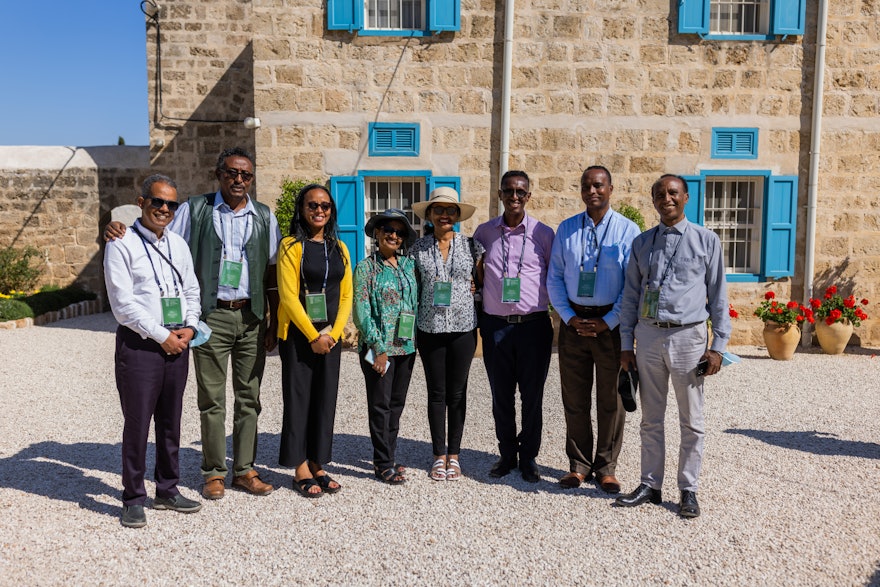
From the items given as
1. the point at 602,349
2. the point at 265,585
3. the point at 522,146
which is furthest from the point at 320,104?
the point at 265,585

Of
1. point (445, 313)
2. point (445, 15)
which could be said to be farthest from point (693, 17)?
point (445, 313)

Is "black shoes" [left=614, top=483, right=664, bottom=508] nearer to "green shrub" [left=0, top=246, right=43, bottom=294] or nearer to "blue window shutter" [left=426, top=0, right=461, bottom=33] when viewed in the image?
"blue window shutter" [left=426, top=0, right=461, bottom=33]

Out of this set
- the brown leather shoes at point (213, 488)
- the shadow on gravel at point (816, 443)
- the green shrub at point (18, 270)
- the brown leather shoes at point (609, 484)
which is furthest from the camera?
the green shrub at point (18, 270)

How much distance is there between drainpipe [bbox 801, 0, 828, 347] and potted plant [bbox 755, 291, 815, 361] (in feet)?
2.34

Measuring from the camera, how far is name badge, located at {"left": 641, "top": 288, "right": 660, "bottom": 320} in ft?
12.1

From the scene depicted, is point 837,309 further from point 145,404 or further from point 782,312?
point 145,404

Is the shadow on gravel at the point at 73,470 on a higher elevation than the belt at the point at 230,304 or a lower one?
lower

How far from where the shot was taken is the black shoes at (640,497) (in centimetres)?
386

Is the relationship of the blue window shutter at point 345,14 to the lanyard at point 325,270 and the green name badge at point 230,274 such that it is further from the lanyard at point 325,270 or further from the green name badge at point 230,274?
the green name badge at point 230,274

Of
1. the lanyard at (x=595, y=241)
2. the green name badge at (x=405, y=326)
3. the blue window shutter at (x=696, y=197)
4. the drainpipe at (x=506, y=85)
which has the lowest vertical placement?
the green name badge at (x=405, y=326)

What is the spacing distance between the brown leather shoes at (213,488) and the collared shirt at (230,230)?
1064 mm

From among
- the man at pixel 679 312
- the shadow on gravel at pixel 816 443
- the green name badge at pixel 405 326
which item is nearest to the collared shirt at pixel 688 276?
the man at pixel 679 312

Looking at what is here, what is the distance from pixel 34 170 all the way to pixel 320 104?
708cm

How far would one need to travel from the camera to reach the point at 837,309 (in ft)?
29.1
